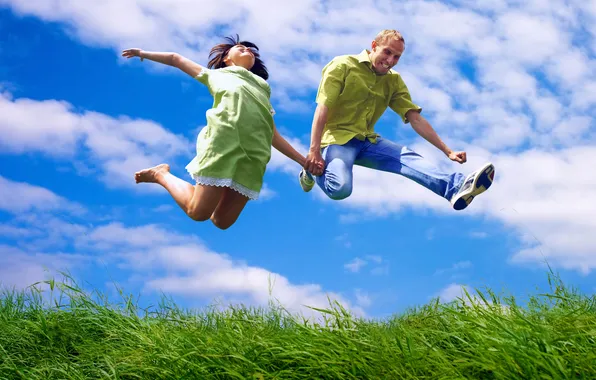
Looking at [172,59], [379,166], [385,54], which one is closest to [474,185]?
[379,166]

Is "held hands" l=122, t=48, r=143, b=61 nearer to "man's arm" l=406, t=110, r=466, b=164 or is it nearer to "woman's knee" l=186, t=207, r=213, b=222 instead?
"woman's knee" l=186, t=207, r=213, b=222

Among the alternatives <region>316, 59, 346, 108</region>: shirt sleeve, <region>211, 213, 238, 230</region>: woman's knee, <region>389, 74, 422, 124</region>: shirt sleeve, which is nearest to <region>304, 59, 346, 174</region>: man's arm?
<region>316, 59, 346, 108</region>: shirt sleeve

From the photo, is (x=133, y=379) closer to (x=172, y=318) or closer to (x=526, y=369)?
(x=172, y=318)

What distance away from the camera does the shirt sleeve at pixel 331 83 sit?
19.7ft

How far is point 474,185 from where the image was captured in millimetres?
5418

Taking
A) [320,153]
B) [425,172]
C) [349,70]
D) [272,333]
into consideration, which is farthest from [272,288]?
[349,70]

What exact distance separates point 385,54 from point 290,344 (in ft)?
10.7

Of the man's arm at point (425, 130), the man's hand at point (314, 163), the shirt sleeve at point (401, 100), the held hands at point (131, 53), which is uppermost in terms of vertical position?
the shirt sleeve at point (401, 100)

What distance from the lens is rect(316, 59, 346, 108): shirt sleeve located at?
602 cm

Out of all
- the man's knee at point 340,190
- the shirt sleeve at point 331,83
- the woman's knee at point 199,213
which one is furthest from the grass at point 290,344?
the shirt sleeve at point 331,83

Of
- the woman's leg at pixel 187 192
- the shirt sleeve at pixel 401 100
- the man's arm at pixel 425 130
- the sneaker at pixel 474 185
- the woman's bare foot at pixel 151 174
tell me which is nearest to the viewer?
the woman's leg at pixel 187 192

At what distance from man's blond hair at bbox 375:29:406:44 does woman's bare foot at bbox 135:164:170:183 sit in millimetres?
2316

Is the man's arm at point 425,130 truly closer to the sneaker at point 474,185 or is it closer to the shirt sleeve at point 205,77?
the sneaker at point 474,185

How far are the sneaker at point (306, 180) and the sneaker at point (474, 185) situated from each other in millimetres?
1333
